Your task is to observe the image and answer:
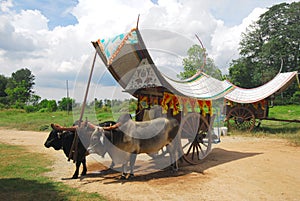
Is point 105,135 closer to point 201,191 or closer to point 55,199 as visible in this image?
point 55,199

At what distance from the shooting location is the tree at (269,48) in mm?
29828

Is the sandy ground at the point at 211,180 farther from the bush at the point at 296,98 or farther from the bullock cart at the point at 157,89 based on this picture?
the bush at the point at 296,98

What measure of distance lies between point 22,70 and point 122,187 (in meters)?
57.5

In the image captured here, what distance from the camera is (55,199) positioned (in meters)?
4.52

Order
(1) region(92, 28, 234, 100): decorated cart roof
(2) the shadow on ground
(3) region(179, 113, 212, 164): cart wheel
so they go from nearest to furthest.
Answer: (2) the shadow on ground < (1) region(92, 28, 234, 100): decorated cart roof < (3) region(179, 113, 212, 164): cart wheel

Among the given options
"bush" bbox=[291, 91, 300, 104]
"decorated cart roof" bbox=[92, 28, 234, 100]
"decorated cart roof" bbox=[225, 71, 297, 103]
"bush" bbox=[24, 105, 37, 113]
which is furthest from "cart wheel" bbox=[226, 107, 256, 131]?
"bush" bbox=[24, 105, 37, 113]

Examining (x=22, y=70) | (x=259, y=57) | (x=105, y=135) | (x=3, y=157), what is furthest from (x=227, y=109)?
(x=22, y=70)

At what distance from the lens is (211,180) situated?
5641 millimetres

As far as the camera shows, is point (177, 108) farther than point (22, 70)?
No

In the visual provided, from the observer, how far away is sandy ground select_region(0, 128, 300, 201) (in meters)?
4.77

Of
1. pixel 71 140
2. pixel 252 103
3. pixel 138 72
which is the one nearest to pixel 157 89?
pixel 138 72

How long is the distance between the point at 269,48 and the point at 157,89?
90.5 ft

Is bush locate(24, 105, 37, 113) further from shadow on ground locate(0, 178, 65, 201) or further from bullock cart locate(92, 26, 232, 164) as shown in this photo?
shadow on ground locate(0, 178, 65, 201)

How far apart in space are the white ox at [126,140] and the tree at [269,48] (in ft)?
87.8
